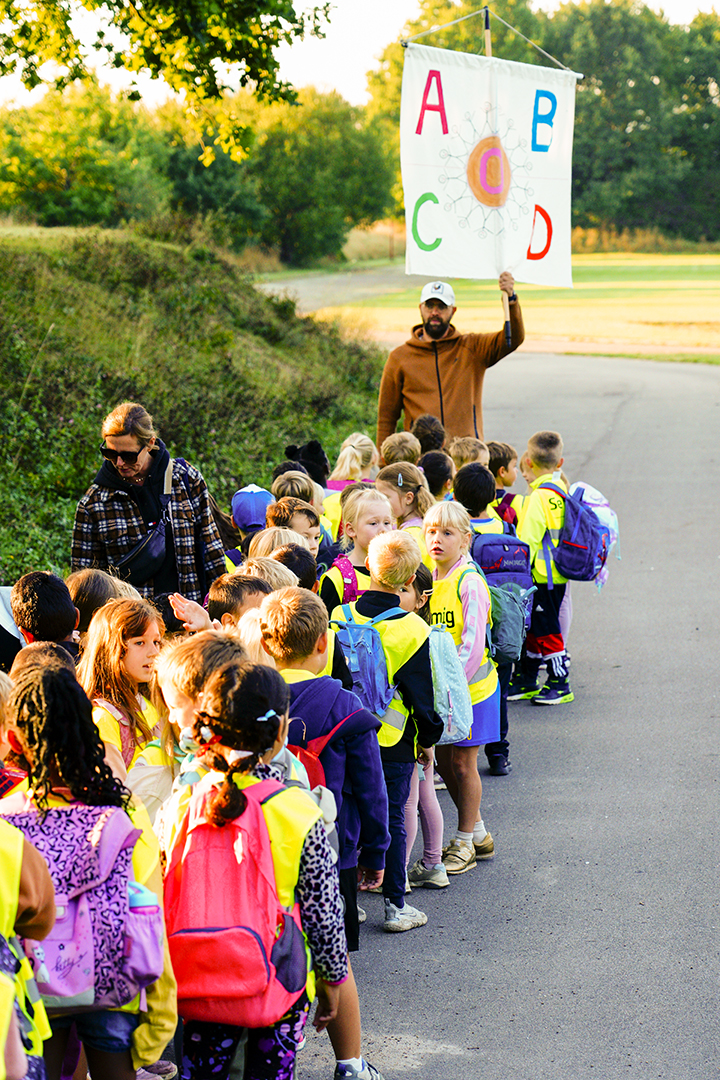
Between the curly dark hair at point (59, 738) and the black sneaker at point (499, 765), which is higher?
the curly dark hair at point (59, 738)

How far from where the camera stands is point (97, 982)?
98.8 inches

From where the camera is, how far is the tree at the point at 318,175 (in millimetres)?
59219

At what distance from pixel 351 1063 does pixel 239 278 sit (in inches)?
785

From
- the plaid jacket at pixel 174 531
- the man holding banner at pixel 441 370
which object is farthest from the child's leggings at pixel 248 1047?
the man holding banner at pixel 441 370

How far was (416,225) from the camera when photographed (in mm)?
7520

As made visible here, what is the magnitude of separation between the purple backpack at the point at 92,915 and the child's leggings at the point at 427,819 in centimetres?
213

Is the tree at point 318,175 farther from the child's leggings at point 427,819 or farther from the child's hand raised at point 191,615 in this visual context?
the child's hand raised at point 191,615

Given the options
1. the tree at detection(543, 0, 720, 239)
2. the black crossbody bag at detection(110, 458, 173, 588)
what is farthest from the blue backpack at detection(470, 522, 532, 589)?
the tree at detection(543, 0, 720, 239)

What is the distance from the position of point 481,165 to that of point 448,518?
149 inches

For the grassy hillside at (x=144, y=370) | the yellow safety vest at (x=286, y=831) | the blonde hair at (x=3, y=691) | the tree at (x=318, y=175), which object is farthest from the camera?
the tree at (x=318, y=175)

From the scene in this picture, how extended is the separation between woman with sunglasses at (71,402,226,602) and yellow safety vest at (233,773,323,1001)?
9.23 feet

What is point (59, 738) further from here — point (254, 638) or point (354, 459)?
point (354, 459)

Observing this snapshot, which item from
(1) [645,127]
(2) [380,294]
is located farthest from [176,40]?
(1) [645,127]

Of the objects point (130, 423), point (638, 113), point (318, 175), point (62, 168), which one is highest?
point (638, 113)
